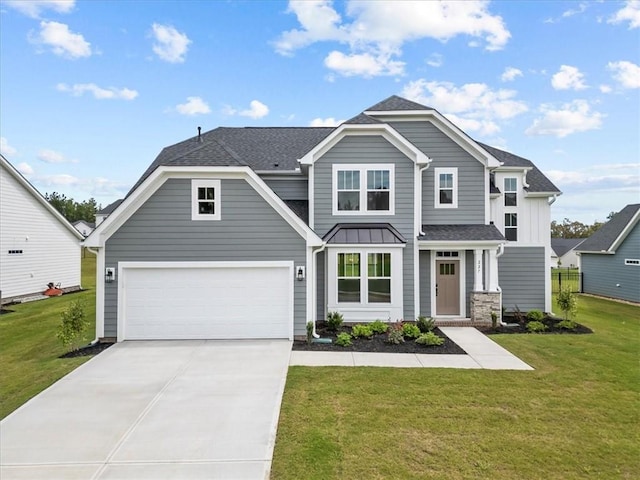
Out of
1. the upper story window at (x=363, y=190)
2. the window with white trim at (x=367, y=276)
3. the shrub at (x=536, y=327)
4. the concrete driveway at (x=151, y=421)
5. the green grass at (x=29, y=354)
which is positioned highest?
the upper story window at (x=363, y=190)

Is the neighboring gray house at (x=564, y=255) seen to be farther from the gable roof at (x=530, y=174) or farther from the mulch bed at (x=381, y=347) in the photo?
the mulch bed at (x=381, y=347)

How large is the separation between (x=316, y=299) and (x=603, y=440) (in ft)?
28.2

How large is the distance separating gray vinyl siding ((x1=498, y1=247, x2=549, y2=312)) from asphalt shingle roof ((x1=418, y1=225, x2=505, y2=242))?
8.05ft

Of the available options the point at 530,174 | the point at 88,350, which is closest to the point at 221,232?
the point at 88,350

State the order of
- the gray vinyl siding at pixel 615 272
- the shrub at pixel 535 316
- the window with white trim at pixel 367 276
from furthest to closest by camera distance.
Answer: the gray vinyl siding at pixel 615 272 → the shrub at pixel 535 316 → the window with white trim at pixel 367 276

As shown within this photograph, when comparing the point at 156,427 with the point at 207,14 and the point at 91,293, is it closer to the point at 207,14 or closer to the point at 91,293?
the point at 207,14

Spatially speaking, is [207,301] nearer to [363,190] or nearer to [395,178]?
[363,190]

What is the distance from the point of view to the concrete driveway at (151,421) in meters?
4.61

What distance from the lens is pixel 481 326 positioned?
41.0 ft

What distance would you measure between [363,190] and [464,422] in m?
8.49

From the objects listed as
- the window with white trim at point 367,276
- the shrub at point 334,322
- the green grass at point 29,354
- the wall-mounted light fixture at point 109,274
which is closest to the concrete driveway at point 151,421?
the green grass at point 29,354

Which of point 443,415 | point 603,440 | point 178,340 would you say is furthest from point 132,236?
point 603,440

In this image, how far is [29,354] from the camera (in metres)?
9.79

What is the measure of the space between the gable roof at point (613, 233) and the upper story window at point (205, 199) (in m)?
21.9
